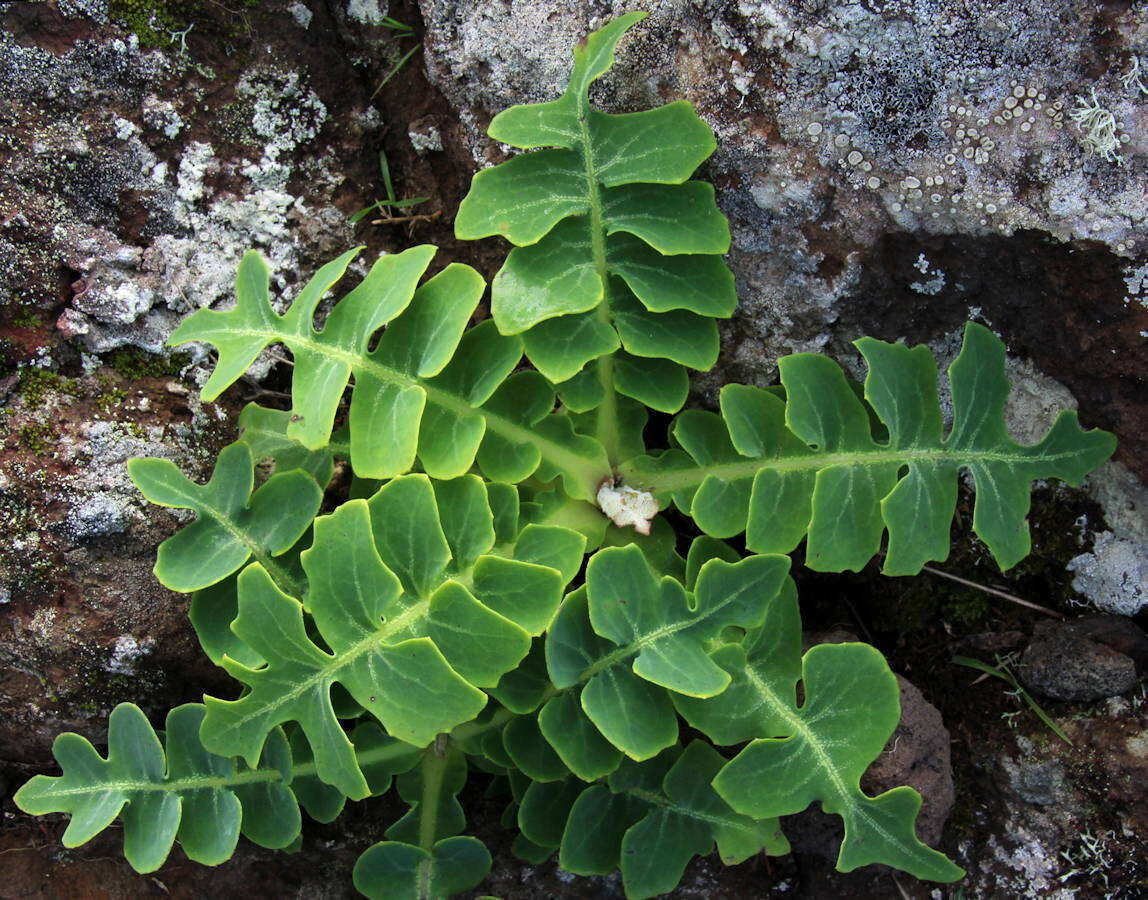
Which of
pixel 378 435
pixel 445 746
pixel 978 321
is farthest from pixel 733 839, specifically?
pixel 978 321

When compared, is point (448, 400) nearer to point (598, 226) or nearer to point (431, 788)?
point (598, 226)

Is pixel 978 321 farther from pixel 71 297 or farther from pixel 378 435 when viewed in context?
pixel 71 297

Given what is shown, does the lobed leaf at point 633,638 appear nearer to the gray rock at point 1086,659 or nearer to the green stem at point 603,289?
the green stem at point 603,289

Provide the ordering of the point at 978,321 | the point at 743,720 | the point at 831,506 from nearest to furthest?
the point at 743,720 → the point at 831,506 → the point at 978,321

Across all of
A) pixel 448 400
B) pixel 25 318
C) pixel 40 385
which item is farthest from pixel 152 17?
pixel 448 400

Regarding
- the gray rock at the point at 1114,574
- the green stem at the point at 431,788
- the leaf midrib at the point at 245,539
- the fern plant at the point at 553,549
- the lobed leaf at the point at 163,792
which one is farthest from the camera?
the gray rock at the point at 1114,574

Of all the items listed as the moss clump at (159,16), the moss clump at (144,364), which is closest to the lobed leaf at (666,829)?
the moss clump at (144,364)
